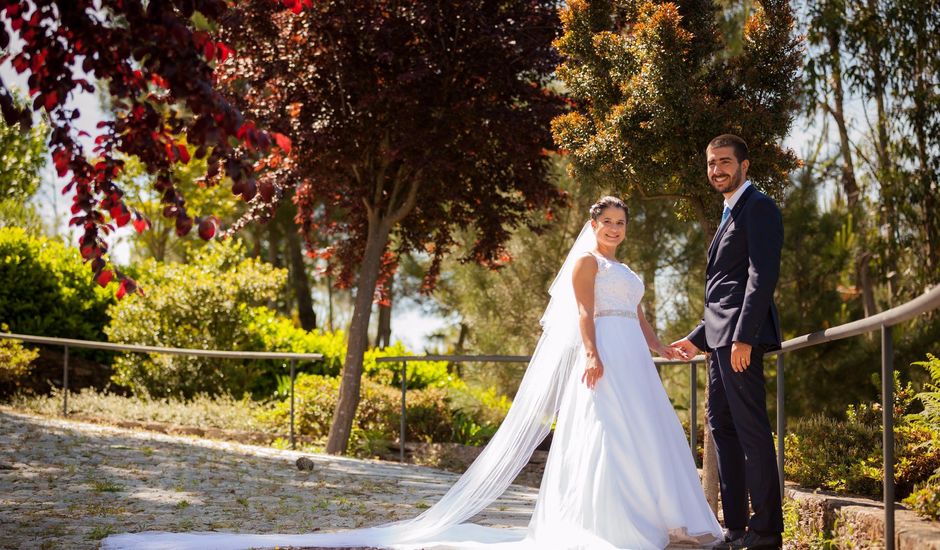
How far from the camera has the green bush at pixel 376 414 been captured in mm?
10156

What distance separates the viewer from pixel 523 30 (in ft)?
28.8

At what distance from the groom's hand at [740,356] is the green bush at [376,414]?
6.33m

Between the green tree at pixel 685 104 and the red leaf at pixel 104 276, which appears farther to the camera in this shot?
the green tree at pixel 685 104

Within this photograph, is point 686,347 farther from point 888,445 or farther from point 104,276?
point 104,276

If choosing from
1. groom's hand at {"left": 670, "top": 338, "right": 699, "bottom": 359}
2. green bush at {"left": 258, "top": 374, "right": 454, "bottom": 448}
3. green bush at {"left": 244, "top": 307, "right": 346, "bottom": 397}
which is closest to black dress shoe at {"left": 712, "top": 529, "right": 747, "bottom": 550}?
groom's hand at {"left": 670, "top": 338, "right": 699, "bottom": 359}

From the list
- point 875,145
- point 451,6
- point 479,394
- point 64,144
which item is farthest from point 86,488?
point 875,145

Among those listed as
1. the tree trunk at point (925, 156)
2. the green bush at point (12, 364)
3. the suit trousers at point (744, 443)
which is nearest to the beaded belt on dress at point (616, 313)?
the suit trousers at point (744, 443)

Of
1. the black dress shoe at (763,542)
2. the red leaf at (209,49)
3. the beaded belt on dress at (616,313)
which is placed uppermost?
the red leaf at (209,49)

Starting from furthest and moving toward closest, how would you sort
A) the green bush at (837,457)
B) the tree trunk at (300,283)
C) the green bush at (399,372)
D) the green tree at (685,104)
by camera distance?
the tree trunk at (300,283), the green bush at (399,372), the green tree at (685,104), the green bush at (837,457)

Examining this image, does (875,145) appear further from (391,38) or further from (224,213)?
(224,213)

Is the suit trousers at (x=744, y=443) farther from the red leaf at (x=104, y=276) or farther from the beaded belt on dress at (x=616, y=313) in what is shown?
the red leaf at (x=104, y=276)

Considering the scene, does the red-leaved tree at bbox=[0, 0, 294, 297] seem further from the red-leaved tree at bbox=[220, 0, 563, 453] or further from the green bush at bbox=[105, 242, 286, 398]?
the green bush at bbox=[105, 242, 286, 398]

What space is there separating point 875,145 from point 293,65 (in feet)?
27.3

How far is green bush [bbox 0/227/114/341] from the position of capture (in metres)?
12.8
